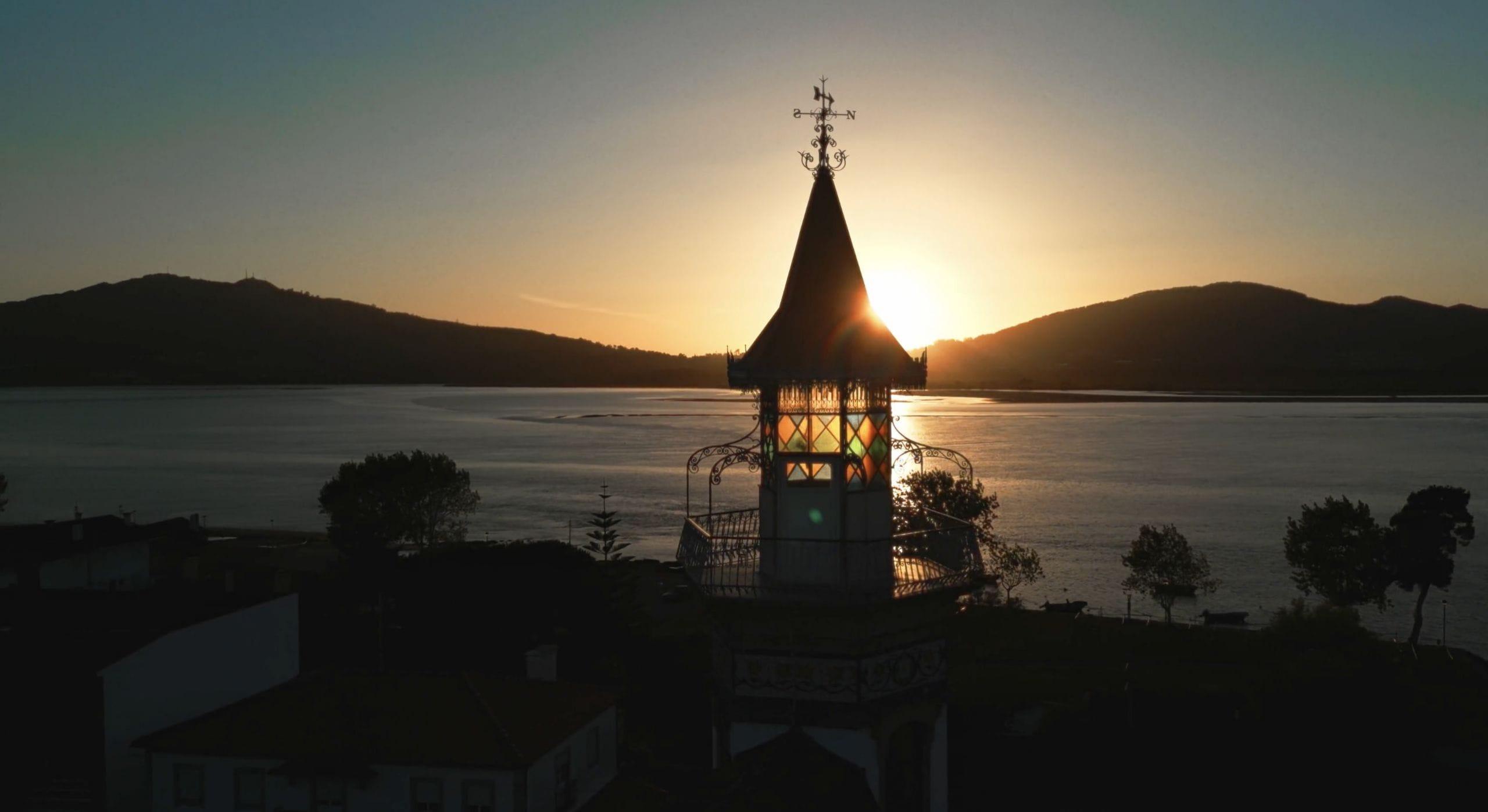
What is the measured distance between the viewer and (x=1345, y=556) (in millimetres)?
49938

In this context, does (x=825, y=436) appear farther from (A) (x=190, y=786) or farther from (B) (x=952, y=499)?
(B) (x=952, y=499)

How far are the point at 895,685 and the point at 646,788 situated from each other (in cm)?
910

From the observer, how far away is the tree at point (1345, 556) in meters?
49.6

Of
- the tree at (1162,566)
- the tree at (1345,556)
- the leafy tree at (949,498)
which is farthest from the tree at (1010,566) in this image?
the tree at (1345,556)

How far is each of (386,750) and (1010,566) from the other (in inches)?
1555

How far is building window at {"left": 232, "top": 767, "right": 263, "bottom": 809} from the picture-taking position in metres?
16.8

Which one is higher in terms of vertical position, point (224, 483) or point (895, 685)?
point (895, 685)

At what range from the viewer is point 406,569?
Result: 127 feet

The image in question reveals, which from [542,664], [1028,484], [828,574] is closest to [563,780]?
[542,664]

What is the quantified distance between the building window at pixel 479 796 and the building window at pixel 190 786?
4113mm

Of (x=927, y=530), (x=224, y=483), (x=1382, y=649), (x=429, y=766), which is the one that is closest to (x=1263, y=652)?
(x=1382, y=649)

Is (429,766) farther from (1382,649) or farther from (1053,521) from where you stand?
(1053,521)

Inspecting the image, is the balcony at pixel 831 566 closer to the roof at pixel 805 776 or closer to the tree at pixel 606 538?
the roof at pixel 805 776

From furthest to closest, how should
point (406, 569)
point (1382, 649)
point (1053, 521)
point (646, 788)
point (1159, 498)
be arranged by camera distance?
point (1159, 498) → point (1053, 521) → point (1382, 649) → point (406, 569) → point (646, 788)
